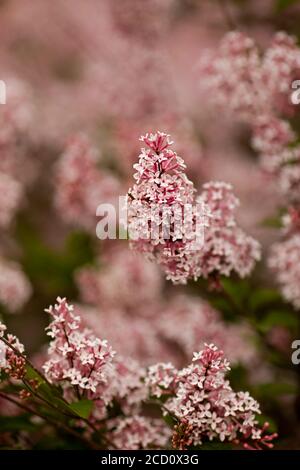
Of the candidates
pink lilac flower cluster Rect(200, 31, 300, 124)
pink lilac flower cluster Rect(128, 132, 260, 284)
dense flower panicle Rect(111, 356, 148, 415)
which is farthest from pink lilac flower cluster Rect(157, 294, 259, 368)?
pink lilac flower cluster Rect(200, 31, 300, 124)

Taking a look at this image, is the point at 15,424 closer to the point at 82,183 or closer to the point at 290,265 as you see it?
the point at 290,265

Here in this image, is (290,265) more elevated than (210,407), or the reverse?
(290,265)

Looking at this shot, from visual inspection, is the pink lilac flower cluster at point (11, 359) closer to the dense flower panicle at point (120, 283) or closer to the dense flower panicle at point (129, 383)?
the dense flower panicle at point (129, 383)

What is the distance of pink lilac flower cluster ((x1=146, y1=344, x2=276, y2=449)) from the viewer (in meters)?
1.46

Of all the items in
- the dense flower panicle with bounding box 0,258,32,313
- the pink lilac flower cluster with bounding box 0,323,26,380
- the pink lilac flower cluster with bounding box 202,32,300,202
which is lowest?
the pink lilac flower cluster with bounding box 0,323,26,380

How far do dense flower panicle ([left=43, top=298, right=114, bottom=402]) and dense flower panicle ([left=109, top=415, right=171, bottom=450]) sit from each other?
21 cm

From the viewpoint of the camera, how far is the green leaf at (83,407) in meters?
1.47

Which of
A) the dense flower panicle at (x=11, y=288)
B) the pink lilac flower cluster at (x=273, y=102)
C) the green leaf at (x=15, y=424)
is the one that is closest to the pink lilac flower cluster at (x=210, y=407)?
the green leaf at (x=15, y=424)

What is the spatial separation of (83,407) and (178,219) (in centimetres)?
48

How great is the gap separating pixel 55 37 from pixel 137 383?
144 inches

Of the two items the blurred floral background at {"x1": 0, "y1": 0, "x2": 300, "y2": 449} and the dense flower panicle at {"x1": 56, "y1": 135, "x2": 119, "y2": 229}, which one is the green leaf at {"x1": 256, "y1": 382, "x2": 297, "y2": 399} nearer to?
the blurred floral background at {"x1": 0, "y1": 0, "x2": 300, "y2": 449}

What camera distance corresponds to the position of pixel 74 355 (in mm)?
1561

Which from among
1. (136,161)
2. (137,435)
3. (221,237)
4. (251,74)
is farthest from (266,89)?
(137,435)

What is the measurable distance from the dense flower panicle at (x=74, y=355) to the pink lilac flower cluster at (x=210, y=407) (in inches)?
7.1
